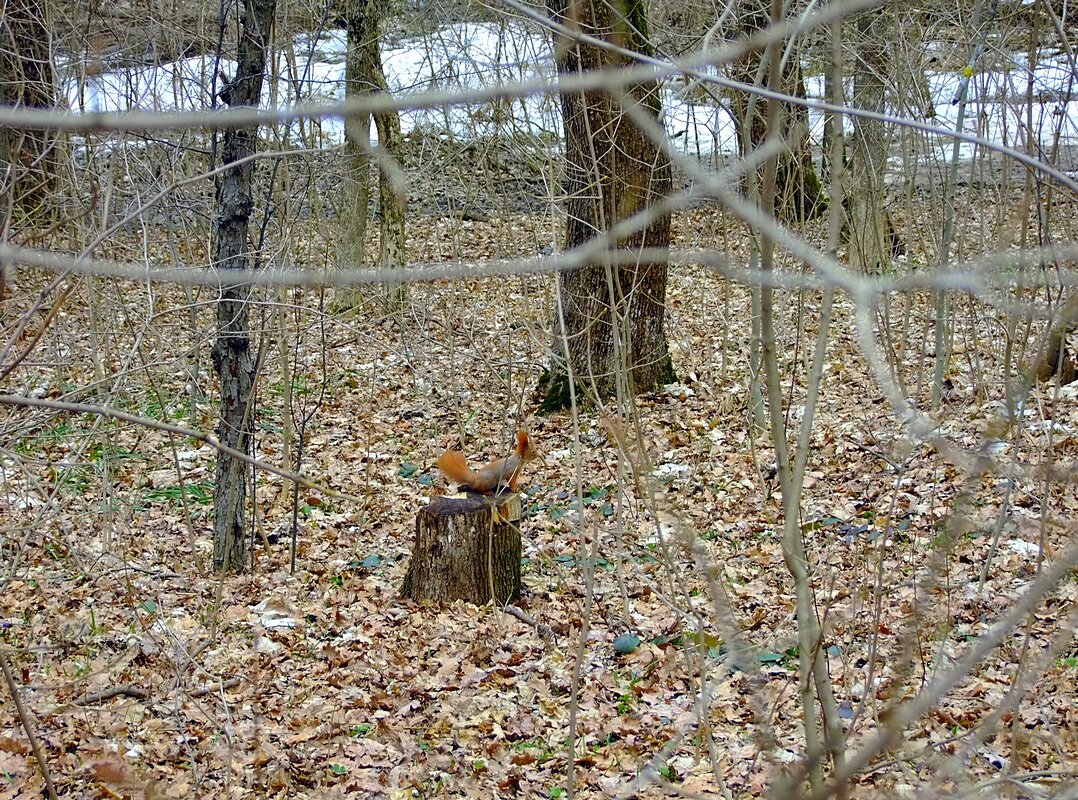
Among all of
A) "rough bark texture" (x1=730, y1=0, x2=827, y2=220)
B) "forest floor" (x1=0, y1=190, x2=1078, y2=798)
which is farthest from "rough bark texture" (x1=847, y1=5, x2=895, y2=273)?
"forest floor" (x1=0, y1=190, x2=1078, y2=798)

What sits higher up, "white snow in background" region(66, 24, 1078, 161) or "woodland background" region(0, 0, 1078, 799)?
"white snow in background" region(66, 24, 1078, 161)

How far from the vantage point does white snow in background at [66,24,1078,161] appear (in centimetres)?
646

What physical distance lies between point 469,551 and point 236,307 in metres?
2.08

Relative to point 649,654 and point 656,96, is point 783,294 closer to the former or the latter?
point 656,96

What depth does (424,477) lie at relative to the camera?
324 inches

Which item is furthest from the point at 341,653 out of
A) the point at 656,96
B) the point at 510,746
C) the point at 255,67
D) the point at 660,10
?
the point at 660,10

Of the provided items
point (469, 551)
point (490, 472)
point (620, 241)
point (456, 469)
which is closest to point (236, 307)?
point (456, 469)

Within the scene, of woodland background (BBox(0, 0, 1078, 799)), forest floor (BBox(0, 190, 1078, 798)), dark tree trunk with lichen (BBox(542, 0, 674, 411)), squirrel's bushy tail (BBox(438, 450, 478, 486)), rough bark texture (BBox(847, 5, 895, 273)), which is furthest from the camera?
rough bark texture (BBox(847, 5, 895, 273))

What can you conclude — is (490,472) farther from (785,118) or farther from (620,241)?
(785,118)

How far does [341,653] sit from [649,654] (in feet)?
5.54

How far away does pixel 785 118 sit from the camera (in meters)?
8.12

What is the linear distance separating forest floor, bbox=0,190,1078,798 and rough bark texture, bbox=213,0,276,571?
25cm

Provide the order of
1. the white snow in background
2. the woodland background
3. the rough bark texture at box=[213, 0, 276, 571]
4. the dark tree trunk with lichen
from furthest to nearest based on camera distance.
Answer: the dark tree trunk with lichen → the white snow in background → the rough bark texture at box=[213, 0, 276, 571] → the woodland background

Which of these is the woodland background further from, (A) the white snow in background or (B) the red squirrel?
(B) the red squirrel
